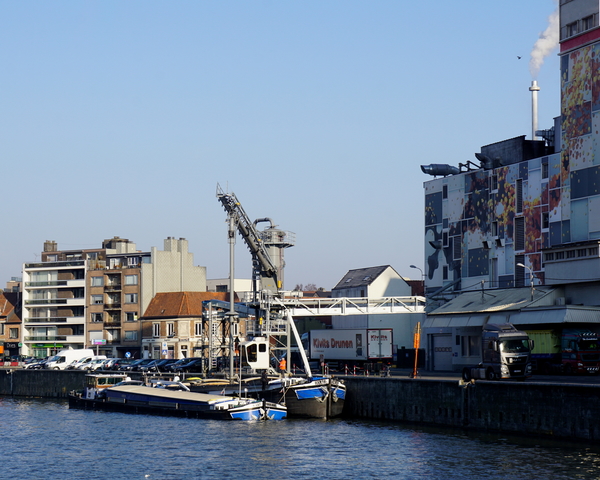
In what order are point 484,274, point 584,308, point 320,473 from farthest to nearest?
point 484,274
point 584,308
point 320,473

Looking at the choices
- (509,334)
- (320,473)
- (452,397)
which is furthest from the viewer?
(509,334)

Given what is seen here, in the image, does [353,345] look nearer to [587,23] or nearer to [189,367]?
[189,367]

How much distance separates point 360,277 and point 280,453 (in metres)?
97.6

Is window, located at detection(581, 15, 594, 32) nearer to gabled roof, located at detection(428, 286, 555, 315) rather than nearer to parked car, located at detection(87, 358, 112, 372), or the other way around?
gabled roof, located at detection(428, 286, 555, 315)

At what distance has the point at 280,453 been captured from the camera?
44500 mm

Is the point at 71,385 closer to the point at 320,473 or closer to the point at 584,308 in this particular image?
the point at 584,308

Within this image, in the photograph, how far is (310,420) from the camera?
58.2m

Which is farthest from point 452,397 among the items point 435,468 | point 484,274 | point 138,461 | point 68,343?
point 68,343

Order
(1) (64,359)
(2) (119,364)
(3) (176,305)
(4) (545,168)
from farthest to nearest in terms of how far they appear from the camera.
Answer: (3) (176,305), (1) (64,359), (2) (119,364), (4) (545,168)

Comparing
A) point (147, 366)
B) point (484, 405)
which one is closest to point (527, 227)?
point (484, 405)

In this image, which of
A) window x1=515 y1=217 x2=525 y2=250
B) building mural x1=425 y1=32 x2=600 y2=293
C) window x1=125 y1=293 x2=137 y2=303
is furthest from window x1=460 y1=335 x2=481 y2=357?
window x1=125 y1=293 x2=137 y2=303

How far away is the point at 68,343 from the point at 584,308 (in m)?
95.0

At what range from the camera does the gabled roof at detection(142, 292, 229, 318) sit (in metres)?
131

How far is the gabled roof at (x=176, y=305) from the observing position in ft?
429
